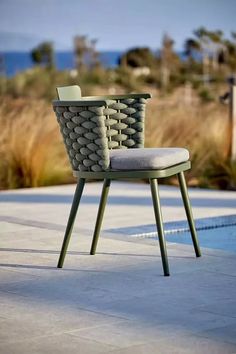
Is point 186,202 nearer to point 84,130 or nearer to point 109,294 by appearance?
point 84,130

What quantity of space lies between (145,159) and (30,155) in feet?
14.6

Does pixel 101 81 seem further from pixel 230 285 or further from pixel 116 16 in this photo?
pixel 230 285

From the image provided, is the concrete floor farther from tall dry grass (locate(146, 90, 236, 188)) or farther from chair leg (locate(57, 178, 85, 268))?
tall dry grass (locate(146, 90, 236, 188))

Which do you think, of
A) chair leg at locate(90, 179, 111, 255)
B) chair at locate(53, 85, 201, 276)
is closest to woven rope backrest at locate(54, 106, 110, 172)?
chair at locate(53, 85, 201, 276)

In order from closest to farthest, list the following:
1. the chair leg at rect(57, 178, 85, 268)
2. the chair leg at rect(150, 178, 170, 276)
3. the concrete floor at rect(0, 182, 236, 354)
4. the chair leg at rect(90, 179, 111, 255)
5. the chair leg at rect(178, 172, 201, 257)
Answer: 1. the concrete floor at rect(0, 182, 236, 354)
2. the chair leg at rect(150, 178, 170, 276)
3. the chair leg at rect(57, 178, 85, 268)
4. the chair leg at rect(178, 172, 201, 257)
5. the chair leg at rect(90, 179, 111, 255)

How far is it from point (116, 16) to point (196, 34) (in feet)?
13.0

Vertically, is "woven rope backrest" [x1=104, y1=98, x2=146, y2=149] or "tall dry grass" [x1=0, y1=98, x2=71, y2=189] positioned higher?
"woven rope backrest" [x1=104, y1=98, x2=146, y2=149]

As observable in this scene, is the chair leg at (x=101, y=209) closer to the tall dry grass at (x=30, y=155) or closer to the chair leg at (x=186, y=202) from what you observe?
the chair leg at (x=186, y=202)

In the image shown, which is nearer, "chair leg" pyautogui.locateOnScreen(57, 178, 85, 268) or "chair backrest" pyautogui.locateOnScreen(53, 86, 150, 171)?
"chair backrest" pyautogui.locateOnScreen(53, 86, 150, 171)

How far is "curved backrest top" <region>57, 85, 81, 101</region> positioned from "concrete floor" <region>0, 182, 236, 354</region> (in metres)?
0.83

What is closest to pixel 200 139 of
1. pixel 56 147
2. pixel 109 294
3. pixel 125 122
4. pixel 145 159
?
pixel 56 147

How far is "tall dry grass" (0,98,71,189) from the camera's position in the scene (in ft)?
29.7

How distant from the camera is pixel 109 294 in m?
4.36

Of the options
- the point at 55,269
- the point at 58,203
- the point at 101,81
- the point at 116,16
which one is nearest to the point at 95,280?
the point at 55,269
